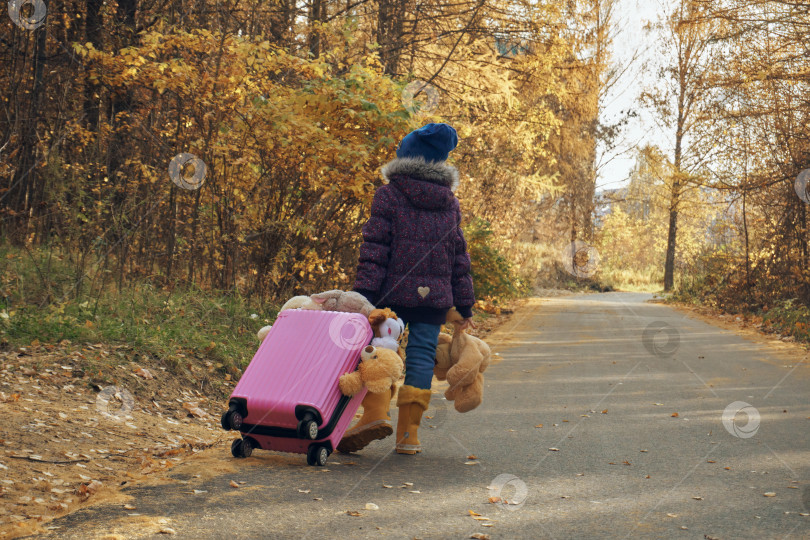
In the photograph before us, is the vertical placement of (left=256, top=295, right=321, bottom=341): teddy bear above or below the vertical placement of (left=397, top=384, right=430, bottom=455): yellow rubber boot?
above

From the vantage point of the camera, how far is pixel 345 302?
4.98m

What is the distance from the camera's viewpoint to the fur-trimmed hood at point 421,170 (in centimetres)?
527

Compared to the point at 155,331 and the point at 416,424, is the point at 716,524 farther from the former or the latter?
the point at 155,331

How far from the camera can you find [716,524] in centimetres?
379

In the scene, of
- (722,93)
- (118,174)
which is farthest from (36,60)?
(722,93)

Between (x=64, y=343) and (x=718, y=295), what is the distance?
20.0 meters

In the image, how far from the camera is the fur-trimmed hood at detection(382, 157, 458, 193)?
5.27 metres

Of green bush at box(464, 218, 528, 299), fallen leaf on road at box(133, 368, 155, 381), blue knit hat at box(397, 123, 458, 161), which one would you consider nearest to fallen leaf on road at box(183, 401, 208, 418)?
fallen leaf on road at box(133, 368, 155, 381)
